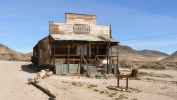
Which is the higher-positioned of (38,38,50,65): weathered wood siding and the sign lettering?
the sign lettering

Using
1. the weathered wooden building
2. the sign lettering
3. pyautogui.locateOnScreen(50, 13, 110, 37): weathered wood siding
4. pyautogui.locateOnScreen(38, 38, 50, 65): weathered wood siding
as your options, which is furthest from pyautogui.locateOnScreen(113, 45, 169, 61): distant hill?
the sign lettering

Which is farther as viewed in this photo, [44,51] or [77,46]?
[44,51]

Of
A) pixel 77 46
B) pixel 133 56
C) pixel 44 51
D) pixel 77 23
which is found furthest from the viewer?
pixel 133 56

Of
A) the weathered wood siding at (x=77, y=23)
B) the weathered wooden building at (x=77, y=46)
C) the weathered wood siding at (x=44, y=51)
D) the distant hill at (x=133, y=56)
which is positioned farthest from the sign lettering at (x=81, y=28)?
the distant hill at (x=133, y=56)

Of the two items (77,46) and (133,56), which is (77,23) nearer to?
(77,46)

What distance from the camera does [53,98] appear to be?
11.1 m

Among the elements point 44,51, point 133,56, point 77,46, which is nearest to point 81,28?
point 77,46

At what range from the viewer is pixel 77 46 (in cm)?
2573

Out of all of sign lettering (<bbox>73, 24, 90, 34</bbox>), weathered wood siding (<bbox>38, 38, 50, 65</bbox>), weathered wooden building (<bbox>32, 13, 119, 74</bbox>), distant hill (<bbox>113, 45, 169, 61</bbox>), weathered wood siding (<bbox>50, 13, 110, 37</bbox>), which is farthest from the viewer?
distant hill (<bbox>113, 45, 169, 61</bbox>)

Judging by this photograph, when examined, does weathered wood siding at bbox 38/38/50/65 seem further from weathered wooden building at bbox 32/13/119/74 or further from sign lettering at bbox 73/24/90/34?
sign lettering at bbox 73/24/90/34

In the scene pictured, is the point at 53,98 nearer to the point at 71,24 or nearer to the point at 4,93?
the point at 4,93

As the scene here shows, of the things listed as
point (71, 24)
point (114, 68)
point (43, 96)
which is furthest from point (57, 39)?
point (43, 96)

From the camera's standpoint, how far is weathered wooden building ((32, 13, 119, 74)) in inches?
934

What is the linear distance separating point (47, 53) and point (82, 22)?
16.7 ft
